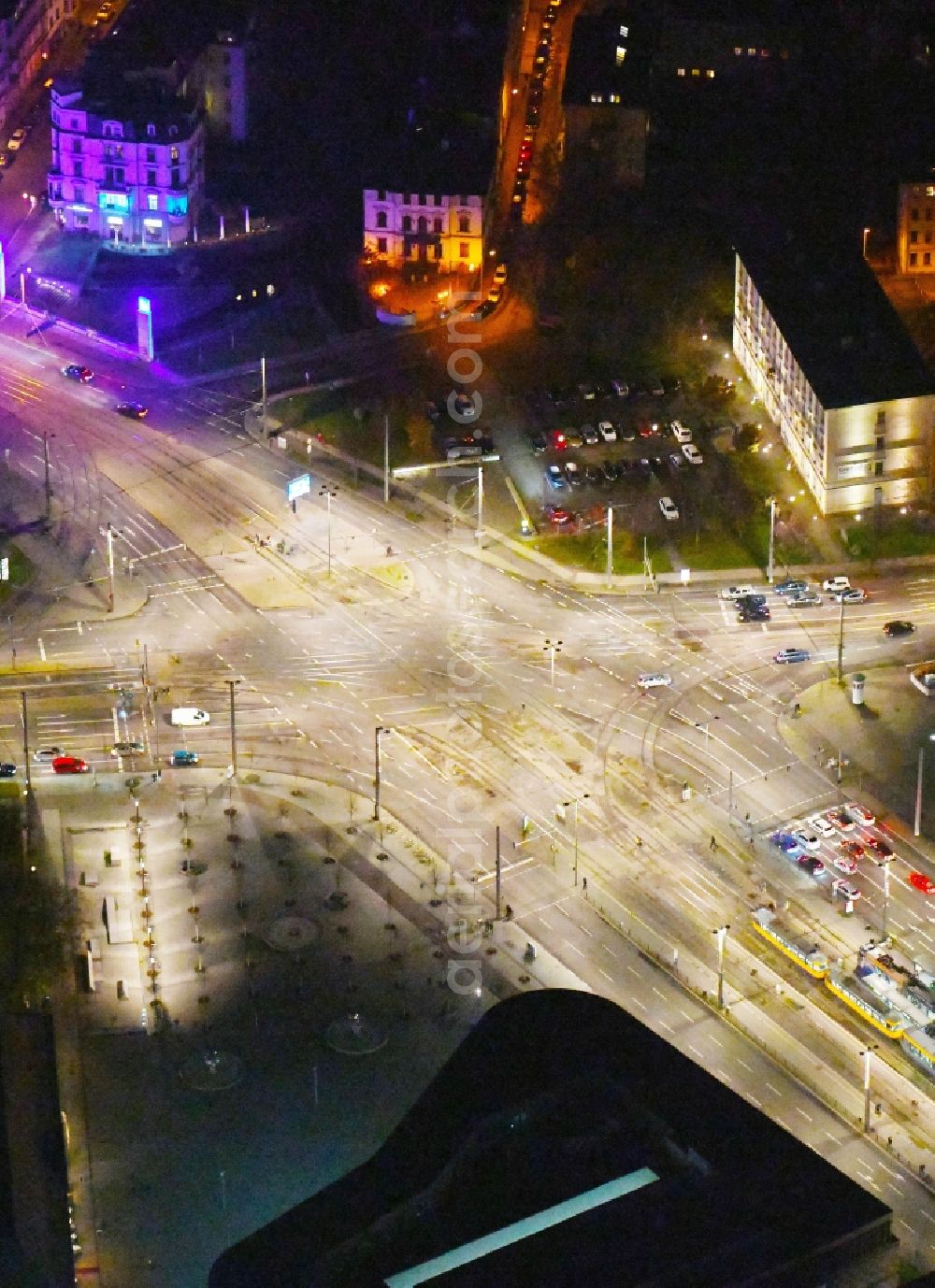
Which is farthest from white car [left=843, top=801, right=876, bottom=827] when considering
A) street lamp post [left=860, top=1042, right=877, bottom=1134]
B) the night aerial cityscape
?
street lamp post [left=860, top=1042, right=877, bottom=1134]

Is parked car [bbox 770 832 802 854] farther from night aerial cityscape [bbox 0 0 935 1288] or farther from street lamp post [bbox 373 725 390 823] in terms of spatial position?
street lamp post [bbox 373 725 390 823]

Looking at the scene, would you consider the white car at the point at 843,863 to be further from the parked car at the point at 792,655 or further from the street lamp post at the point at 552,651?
the street lamp post at the point at 552,651

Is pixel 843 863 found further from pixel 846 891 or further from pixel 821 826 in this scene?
pixel 821 826

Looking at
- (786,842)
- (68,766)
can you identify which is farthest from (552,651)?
(68,766)

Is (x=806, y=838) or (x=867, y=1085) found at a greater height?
(x=806, y=838)

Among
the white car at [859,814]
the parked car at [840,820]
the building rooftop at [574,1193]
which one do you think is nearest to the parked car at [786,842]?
the parked car at [840,820]

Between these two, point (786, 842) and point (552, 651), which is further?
point (552, 651)

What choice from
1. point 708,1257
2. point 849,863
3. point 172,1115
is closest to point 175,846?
point 172,1115
